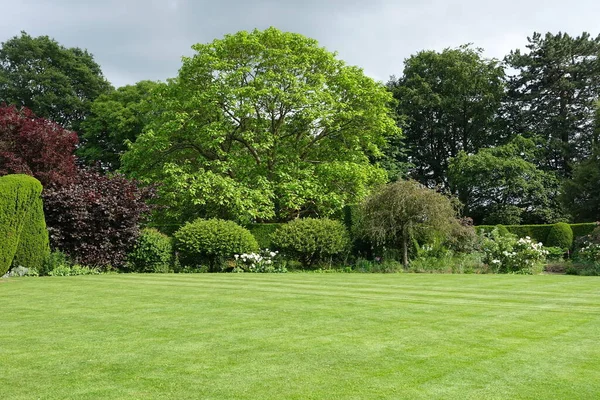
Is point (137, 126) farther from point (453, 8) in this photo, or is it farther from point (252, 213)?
point (453, 8)

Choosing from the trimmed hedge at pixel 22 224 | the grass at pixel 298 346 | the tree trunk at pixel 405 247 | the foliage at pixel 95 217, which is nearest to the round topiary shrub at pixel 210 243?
the foliage at pixel 95 217

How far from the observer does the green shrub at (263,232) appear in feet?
61.6

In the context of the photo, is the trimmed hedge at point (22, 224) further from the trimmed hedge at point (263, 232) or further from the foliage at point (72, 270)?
the trimmed hedge at point (263, 232)

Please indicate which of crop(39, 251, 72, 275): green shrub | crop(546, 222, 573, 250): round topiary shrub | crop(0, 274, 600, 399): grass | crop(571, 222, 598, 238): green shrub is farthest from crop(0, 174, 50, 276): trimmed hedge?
crop(571, 222, 598, 238): green shrub

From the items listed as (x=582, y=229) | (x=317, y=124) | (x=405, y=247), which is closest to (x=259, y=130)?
(x=317, y=124)

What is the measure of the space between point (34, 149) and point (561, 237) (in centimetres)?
2180

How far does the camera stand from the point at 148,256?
15.8 meters

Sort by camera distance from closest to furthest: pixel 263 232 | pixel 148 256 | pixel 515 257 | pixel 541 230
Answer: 1. pixel 515 257
2. pixel 148 256
3. pixel 263 232
4. pixel 541 230

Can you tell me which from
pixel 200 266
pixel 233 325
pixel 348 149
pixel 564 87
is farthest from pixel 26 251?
pixel 564 87

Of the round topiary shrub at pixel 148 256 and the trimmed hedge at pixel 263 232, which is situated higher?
the trimmed hedge at pixel 263 232

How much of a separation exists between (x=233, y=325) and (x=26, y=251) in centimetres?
1009

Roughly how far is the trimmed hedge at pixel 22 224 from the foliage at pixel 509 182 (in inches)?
987

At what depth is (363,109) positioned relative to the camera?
927 inches

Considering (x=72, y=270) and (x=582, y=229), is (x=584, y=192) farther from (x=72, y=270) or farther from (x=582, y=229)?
(x=72, y=270)
